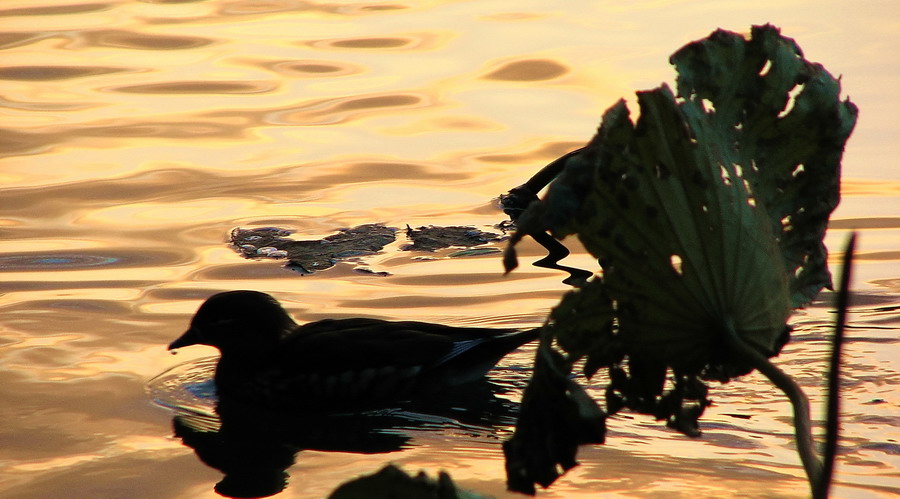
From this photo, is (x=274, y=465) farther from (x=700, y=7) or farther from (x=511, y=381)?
(x=700, y=7)

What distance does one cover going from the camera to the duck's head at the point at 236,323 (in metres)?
6.03

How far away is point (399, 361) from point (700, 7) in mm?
7507

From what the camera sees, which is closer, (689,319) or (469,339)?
(689,319)

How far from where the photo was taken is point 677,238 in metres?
2.43

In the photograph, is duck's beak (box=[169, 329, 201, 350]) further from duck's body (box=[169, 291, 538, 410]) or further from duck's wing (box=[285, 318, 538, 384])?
duck's wing (box=[285, 318, 538, 384])

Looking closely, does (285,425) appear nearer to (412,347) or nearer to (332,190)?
(412,347)

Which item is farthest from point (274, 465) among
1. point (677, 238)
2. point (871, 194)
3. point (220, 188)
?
point (871, 194)

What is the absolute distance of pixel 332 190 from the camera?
28.1ft

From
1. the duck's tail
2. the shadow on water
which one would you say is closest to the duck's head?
the shadow on water

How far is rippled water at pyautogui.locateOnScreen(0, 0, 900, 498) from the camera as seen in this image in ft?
15.8

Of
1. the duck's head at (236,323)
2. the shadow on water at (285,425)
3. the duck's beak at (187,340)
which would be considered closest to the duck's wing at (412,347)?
the shadow on water at (285,425)

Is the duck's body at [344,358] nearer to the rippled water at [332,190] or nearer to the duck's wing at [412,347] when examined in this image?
the duck's wing at [412,347]

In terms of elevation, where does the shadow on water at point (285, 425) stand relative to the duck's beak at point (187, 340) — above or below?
below

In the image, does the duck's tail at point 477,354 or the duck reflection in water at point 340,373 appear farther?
the duck's tail at point 477,354
